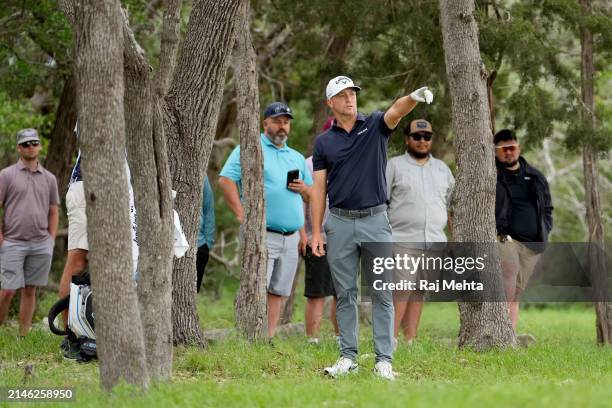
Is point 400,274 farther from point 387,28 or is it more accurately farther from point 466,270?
point 387,28

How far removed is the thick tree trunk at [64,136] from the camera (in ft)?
53.4

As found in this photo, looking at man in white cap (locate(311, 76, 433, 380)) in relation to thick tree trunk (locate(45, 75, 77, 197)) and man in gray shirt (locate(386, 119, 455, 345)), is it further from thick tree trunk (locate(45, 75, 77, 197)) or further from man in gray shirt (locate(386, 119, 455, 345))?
thick tree trunk (locate(45, 75, 77, 197))

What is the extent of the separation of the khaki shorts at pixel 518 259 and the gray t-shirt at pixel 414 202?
0.76m

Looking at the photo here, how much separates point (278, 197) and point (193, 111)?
1.97 m

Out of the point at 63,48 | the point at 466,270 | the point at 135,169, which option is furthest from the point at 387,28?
the point at 135,169

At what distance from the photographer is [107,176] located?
705 cm

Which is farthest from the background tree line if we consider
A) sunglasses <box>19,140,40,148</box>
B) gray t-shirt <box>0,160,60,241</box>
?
gray t-shirt <box>0,160,60,241</box>

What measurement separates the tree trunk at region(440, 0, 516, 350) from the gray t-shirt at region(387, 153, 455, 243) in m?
0.72

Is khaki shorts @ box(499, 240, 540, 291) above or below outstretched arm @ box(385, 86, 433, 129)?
below

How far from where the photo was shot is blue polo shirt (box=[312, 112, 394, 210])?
862 cm

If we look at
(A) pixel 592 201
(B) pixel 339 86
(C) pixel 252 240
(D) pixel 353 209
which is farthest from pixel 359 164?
(A) pixel 592 201

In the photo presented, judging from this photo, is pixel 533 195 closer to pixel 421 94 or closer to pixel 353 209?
pixel 353 209

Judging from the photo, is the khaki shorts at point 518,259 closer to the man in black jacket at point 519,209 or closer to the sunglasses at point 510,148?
the man in black jacket at point 519,209

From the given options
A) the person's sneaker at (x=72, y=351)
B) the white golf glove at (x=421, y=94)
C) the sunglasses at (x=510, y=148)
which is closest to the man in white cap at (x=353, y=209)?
the white golf glove at (x=421, y=94)
